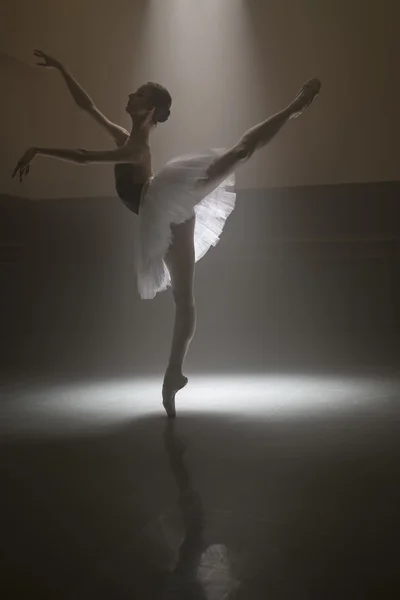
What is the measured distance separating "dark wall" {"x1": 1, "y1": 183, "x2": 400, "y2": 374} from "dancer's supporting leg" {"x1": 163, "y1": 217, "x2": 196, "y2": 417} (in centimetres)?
127

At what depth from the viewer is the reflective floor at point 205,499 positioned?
2.43 feet

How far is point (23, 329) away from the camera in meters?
3.29

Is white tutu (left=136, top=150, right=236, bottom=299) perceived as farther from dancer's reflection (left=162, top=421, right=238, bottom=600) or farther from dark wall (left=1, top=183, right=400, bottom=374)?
dark wall (left=1, top=183, right=400, bottom=374)

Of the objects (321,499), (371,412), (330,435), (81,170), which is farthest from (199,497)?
(81,170)

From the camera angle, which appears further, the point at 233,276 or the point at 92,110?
the point at 233,276

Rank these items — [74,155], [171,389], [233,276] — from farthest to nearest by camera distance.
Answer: [233,276]
[171,389]
[74,155]

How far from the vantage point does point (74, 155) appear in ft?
4.79

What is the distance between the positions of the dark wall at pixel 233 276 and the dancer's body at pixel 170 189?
1281 mm

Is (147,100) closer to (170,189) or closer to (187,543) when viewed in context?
(170,189)

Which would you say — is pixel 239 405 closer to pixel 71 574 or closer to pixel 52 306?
pixel 71 574

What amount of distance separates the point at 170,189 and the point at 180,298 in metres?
0.27

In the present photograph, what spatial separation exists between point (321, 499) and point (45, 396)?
1.16 m

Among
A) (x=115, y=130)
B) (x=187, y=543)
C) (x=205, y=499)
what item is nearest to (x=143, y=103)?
(x=115, y=130)

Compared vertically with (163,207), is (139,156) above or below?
above
